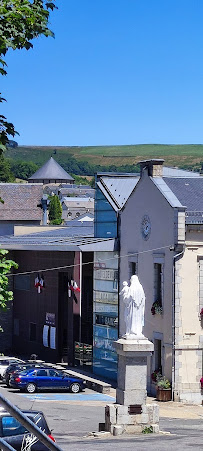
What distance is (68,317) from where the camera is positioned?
1847 inches

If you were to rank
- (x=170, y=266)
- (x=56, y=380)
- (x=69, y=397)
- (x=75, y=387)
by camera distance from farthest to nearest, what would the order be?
(x=75, y=387), (x=56, y=380), (x=69, y=397), (x=170, y=266)

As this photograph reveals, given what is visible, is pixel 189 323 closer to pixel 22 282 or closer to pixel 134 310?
pixel 134 310

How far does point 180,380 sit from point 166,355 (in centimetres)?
113

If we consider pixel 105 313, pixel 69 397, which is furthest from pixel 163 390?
pixel 105 313

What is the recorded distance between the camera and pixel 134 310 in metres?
28.0

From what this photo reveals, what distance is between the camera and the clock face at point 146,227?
39.6m

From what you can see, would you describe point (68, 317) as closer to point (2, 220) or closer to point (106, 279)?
point (106, 279)

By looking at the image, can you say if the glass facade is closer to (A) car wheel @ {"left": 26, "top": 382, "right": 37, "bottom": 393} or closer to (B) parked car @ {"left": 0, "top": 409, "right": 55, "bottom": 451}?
(A) car wheel @ {"left": 26, "top": 382, "right": 37, "bottom": 393}

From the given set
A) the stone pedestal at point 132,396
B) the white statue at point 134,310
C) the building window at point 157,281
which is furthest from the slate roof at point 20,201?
the stone pedestal at point 132,396

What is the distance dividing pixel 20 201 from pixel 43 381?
51.2 meters

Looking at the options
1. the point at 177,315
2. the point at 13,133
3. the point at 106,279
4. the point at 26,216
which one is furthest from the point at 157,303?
the point at 26,216

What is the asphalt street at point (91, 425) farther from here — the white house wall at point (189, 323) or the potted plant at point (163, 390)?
the white house wall at point (189, 323)

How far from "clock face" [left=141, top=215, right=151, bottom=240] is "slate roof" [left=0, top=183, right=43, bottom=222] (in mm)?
48863

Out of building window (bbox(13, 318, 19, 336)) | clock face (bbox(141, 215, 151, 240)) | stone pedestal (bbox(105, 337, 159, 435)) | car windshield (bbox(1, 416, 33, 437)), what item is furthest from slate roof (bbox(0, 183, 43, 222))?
car windshield (bbox(1, 416, 33, 437))
